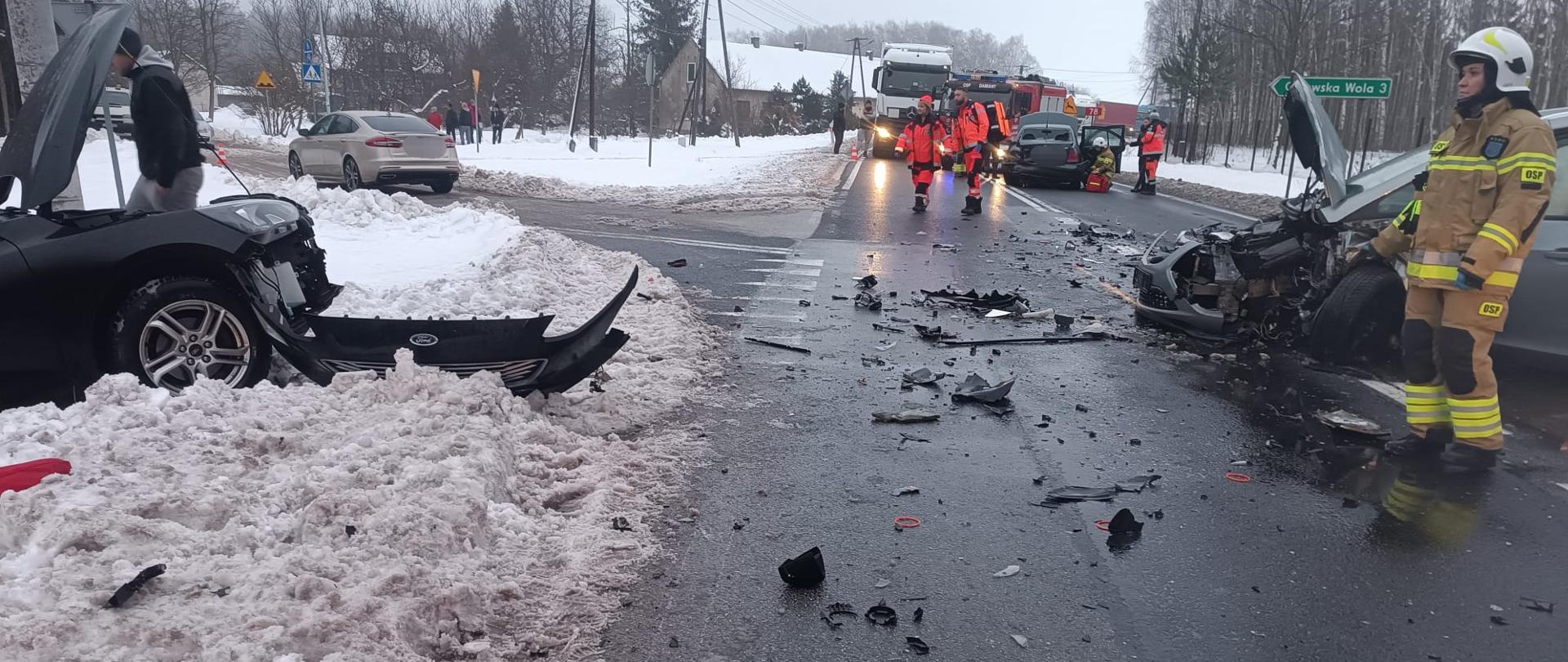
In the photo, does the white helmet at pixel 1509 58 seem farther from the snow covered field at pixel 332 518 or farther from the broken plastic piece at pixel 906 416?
the snow covered field at pixel 332 518

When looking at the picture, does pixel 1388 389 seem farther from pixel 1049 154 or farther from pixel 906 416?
pixel 1049 154

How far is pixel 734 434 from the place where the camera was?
5188 millimetres

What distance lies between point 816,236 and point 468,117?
26430 millimetres

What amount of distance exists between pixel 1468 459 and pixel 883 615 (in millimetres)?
3509

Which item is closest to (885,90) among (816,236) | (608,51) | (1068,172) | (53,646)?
(1068,172)

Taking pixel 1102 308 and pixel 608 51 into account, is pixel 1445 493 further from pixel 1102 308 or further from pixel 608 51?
pixel 608 51

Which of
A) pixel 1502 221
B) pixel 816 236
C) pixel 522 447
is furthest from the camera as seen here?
pixel 816 236

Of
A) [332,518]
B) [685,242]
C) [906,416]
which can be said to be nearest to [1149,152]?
[685,242]

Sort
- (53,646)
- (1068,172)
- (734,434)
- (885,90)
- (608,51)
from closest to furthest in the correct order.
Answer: (53,646) < (734,434) < (1068,172) < (885,90) < (608,51)

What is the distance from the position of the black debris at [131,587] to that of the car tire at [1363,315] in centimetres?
660

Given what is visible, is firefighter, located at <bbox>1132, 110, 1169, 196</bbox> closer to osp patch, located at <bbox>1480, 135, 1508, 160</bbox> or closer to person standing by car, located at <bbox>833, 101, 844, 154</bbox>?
person standing by car, located at <bbox>833, 101, 844, 154</bbox>

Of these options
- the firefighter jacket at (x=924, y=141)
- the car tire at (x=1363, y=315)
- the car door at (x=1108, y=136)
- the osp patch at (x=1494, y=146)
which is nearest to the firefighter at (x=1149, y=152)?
the car door at (x=1108, y=136)

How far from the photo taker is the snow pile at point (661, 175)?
1855cm

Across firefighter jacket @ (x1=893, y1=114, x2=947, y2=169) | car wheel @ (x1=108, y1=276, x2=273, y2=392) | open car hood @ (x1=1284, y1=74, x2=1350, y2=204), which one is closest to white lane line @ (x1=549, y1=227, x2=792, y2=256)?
firefighter jacket @ (x1=893, y1=114, x2=947, y2=169)
